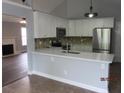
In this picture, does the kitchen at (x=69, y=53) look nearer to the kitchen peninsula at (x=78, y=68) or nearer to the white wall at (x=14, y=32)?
the kitchen peninsula at (x=78, y=68)

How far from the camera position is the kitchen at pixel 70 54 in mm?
3332

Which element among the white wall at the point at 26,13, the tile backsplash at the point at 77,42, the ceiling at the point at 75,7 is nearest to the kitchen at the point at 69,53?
the tile backsplash at the point at 77,42

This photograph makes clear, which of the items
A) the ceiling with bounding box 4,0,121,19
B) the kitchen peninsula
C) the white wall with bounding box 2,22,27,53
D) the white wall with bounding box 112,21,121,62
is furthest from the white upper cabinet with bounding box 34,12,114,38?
the white wall with bounding box 2,22,27,53

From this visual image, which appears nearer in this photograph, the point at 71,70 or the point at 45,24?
the point at 71,70

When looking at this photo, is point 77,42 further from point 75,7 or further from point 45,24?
point 45,24

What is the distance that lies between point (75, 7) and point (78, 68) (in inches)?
162

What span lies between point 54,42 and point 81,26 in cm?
177

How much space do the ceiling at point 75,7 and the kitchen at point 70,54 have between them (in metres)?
0.27

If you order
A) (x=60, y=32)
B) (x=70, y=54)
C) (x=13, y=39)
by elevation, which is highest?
(x=60, y=32)

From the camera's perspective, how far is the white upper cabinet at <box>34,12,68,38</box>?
4.79 meters

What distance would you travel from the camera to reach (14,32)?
9.48 m

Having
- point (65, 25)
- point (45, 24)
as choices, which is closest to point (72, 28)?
point (65, 25)

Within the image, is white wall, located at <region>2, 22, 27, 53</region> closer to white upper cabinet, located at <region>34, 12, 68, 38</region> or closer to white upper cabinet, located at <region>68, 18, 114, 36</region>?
white upper cabinet, located at <region>34, 12, 68, 38</region>

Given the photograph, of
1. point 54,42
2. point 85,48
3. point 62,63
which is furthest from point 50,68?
point 85,48
